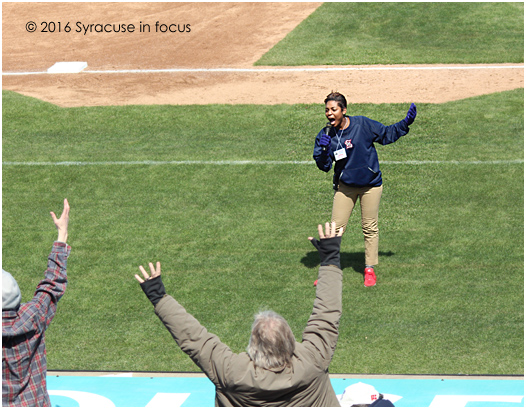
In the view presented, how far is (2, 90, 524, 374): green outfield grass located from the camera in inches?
300

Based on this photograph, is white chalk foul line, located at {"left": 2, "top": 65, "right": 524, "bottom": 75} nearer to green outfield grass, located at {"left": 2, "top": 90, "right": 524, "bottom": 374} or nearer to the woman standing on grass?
green outfield grass, located at {"left": 2, "top": 90, "right": 524, "bottom": 374}

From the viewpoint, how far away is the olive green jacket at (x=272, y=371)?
3828mm

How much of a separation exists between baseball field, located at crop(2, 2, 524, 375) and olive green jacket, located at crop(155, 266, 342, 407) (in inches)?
118

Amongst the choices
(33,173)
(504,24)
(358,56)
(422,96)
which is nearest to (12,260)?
(33,173)

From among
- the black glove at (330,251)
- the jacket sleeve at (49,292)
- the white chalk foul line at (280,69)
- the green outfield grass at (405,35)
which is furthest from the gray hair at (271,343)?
the green outfield grass at (405,35)

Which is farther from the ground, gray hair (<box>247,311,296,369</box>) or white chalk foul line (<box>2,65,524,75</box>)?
gray hair (<box>247,311,296,369</box>)

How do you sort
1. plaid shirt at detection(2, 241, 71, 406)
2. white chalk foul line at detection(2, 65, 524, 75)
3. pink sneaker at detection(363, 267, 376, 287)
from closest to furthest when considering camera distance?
plaid shirt at detection(2, 241, 71, 406), pink sneaker at detection(363, 267, 376, 287), white chalk foul line at detection(2, 65, 524, 75)

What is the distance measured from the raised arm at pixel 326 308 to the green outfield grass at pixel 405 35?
42.7 ft

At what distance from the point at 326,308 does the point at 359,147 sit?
4.19m

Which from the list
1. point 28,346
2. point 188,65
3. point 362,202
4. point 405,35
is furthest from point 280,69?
point 28,346

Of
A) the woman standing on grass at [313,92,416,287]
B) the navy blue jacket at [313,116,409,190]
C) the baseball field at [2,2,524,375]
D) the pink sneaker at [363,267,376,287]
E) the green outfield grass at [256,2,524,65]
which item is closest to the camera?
the baseball field at [2,2,524,375]

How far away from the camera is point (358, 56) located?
17172 mm

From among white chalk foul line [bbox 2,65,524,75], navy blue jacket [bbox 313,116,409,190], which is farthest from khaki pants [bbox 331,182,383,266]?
A: white chalk foul line [bbox 2,65,524,75]

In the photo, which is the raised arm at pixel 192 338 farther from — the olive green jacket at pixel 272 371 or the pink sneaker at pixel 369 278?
the pink sneaker at pixel 369 278
